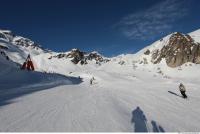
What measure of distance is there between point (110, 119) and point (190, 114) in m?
5.05

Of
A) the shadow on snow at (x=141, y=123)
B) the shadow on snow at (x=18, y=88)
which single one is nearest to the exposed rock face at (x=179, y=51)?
the shadow on snow at (x=18, y=88)

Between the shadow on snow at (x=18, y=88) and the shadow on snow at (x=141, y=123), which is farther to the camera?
the shadow on snow at (x=18, y=88)

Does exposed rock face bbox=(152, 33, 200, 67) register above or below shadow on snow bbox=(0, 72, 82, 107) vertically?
above

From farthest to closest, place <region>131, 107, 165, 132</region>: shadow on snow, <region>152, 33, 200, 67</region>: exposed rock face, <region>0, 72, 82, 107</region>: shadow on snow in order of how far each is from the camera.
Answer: <region>152, 33, 200, 67</region>: exposed rock face
<region>0, 72, 82, 107</region>: shadow on snow
<region>131, 107, 165, 132</region>: shadow on snow

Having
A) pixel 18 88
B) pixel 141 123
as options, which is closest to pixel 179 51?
pixel 18 88

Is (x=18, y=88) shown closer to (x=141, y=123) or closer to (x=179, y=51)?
(x=141, y=123)

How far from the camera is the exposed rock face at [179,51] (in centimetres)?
11994

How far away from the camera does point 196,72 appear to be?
9706 centimetres

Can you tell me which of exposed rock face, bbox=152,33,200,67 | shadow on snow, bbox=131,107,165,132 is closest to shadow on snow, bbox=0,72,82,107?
shadow on snow, bbox=131,107,165,132

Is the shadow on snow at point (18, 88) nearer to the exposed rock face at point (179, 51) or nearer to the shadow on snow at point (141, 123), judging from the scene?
the shadow on snow at point (141, 123)

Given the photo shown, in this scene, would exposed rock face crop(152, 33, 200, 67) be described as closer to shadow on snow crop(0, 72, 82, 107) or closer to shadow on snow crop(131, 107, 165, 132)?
shadow on snow crop(0, 72, 82, 107)

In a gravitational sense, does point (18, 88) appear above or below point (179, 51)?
below

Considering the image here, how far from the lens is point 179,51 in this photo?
409 feet

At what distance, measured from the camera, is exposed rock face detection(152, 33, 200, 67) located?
393ft
